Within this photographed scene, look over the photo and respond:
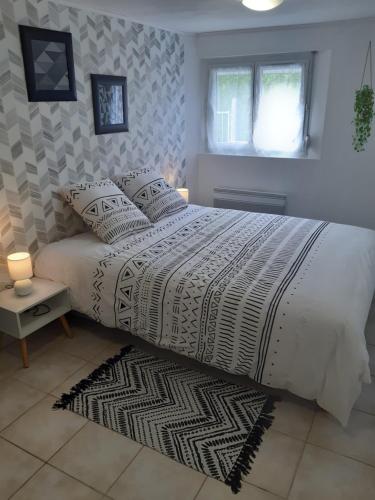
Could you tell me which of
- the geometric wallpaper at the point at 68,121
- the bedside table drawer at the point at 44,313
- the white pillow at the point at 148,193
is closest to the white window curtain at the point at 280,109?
the geometric wallpaper at the point at 68,121

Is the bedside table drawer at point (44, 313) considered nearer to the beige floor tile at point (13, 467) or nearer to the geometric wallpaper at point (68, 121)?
the geometric wallpaper at point (68, 121)

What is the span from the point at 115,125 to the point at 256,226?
4.80 ft

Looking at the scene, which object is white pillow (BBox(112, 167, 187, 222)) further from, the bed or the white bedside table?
the white bedside table

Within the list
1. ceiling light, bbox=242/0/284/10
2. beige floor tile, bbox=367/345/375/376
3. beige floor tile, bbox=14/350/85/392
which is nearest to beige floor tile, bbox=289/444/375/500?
beige floor tile, bbox=367/345/375/376

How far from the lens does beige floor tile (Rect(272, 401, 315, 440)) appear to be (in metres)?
1.88

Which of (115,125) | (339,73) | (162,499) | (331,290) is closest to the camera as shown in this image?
(162,499)

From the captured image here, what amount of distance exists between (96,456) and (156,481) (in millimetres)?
311

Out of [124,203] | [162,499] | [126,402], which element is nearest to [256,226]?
[124,203]

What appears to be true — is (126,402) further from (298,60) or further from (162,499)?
(298,60)

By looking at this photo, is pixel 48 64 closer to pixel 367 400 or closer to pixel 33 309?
pixel 33 309

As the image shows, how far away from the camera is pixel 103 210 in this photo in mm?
A: 2766

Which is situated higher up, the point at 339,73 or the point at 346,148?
the point at 339,73

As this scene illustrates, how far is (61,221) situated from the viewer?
2.88 metres

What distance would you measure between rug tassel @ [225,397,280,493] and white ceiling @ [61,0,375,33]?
102 inches
